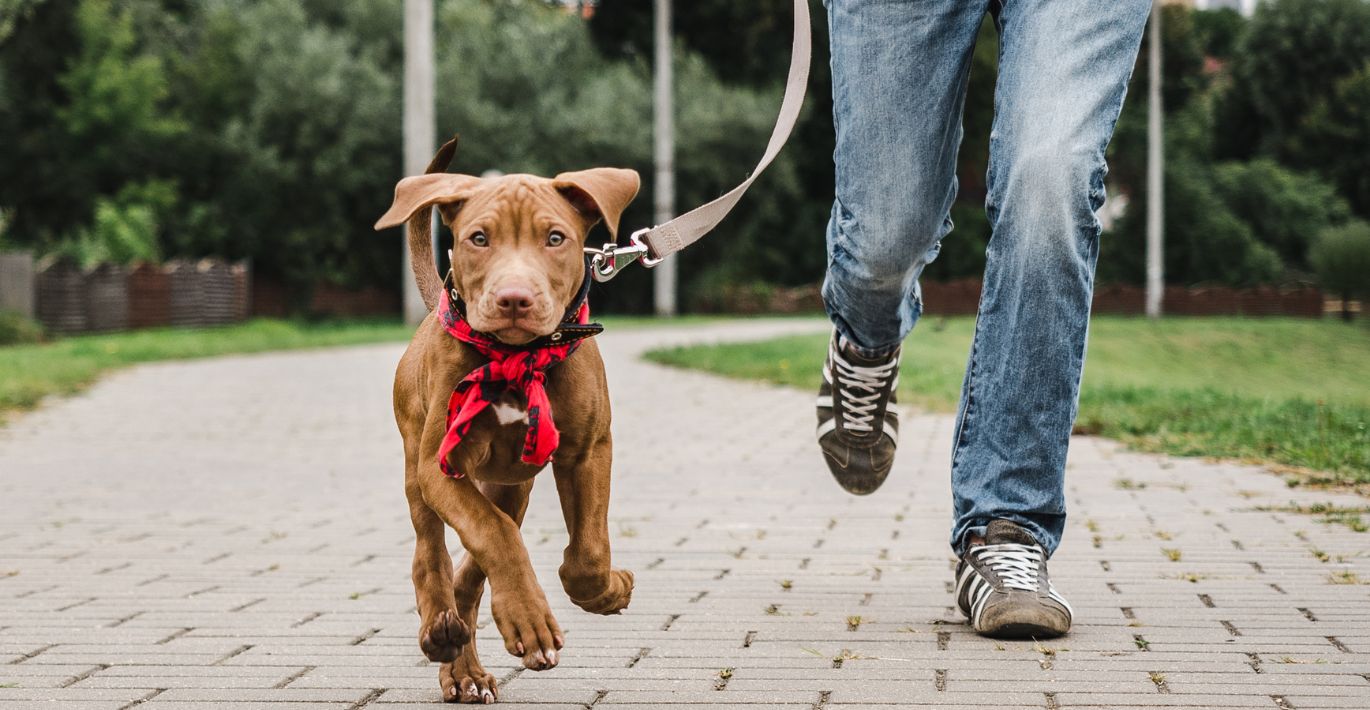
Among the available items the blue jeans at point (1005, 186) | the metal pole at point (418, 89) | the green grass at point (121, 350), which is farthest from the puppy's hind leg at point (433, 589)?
the metal pole at point (418, 89)

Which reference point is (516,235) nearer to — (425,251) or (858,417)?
(425,251)

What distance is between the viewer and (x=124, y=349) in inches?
778

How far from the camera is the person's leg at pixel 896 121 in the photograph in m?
3.78

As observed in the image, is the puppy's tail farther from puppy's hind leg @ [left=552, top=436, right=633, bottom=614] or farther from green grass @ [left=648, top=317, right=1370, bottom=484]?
green grass @ [left=648, top=317, right=1370, bottom=484]

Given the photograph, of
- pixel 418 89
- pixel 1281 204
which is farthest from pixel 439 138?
pixel 1281 204

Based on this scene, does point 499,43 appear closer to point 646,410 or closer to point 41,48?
point 41,48

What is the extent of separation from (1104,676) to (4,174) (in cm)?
3352

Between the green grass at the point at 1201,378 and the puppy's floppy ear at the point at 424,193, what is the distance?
499cm

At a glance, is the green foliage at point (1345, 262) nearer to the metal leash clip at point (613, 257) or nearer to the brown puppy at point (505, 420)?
the metal leash clip at point (613, 257)

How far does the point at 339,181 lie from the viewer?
34.3 m

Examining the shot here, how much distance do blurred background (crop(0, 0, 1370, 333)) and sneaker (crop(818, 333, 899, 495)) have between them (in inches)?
916

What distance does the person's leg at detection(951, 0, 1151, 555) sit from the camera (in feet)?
11.6

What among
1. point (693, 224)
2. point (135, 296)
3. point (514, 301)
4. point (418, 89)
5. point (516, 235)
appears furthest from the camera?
point (135, 296)

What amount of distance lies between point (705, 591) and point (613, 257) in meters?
1.54
